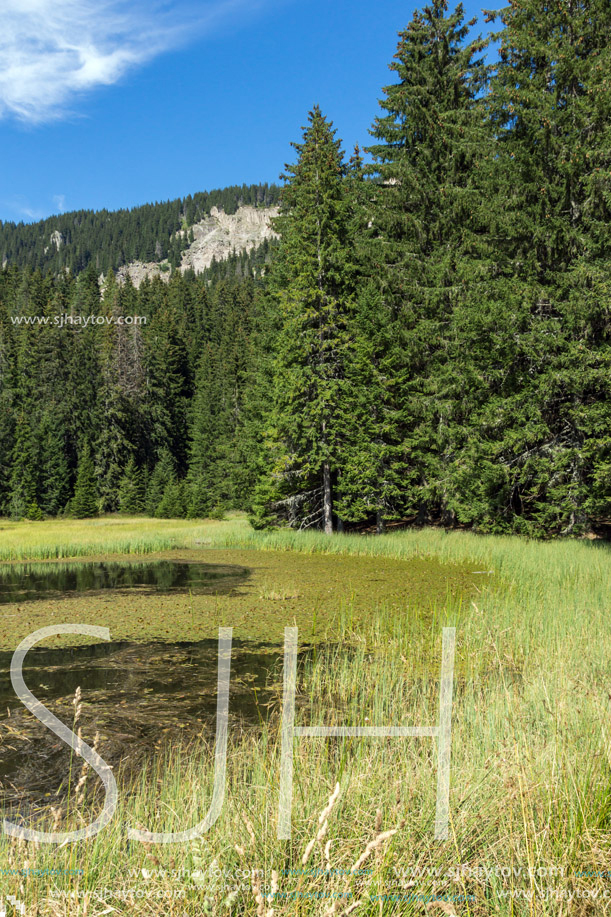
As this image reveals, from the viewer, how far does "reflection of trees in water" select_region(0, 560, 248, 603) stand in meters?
13.7

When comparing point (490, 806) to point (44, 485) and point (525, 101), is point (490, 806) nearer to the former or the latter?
point (525, 101)

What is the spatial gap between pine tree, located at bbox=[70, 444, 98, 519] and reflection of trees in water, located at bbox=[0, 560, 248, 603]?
29.2 meters

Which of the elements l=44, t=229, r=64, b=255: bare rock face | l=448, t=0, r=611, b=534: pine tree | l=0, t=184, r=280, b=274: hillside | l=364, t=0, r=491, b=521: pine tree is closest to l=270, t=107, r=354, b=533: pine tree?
l=364, t=0, r=491, b=521: pine tree

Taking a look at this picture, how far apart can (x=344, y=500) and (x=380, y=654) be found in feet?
50.4

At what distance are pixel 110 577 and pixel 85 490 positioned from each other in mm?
33729

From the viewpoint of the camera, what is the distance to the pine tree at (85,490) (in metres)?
46.9

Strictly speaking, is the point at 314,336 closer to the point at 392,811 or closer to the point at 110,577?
the point at 110,577

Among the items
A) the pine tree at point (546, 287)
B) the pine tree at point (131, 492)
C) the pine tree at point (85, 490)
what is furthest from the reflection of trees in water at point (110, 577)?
the pine tree at point (131, 492)

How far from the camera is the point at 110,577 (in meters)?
16.0

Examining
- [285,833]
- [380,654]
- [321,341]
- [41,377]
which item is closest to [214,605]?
[380,654]

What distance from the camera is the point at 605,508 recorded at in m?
18.1

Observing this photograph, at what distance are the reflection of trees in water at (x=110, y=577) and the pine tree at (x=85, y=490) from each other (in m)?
29.2
